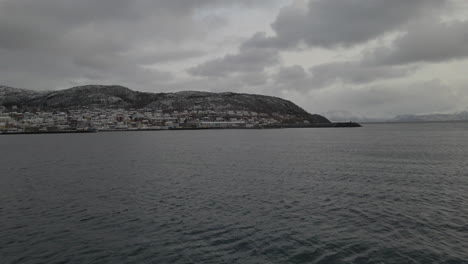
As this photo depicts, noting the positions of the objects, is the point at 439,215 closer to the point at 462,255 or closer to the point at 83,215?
the point at 462,255

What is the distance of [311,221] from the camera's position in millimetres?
18438

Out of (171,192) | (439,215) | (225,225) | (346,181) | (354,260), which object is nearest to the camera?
(354,260)

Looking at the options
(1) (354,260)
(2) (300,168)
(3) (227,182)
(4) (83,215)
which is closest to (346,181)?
(2) (300,168)

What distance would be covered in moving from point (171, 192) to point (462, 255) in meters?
21.2

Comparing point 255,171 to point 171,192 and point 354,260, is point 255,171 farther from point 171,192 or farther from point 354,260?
point 354,260

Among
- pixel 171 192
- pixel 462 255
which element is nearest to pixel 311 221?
pixel 462 255

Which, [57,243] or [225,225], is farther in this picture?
[225,225]

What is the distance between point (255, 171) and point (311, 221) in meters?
20.5

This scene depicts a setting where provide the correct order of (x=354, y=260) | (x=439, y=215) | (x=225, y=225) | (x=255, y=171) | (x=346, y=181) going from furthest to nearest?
(x=255, y=171)
(x=346, y=181)
(x=439, y=215)
(x=225, y=225)
(x=354, y=260)

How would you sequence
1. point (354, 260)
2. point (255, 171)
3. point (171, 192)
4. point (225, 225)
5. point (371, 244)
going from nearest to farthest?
point (354, 260) < point (371, 244) < point (225, 225) < point (171, 192) < point (255, 171)

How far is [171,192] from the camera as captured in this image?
87.6 feet

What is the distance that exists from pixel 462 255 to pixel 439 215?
6496 millimetres

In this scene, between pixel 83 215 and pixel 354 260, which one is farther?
pixel 83 215

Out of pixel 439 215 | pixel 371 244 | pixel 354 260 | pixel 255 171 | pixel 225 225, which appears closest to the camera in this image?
pixel 354 260
